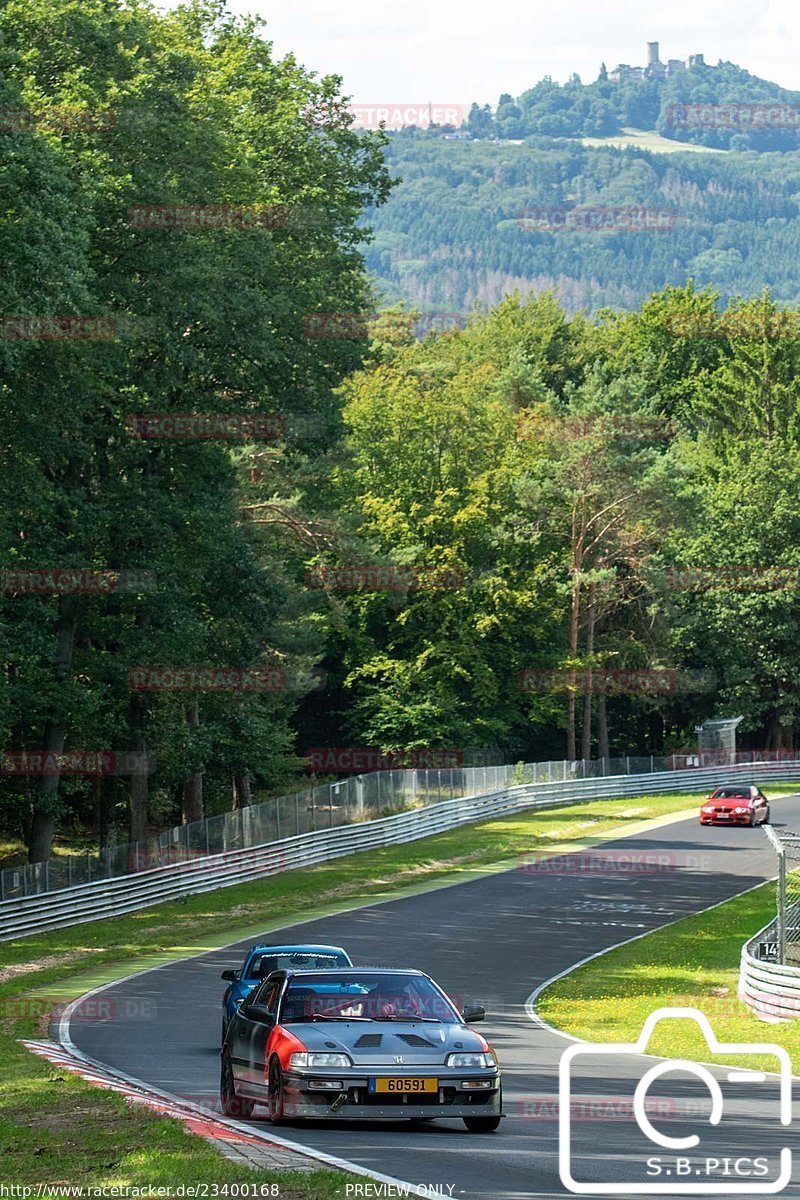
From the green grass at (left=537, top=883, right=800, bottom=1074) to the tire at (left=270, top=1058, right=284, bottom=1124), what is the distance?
25.4 ft

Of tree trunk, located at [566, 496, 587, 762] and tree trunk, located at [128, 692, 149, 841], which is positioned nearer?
tree trunk, located at [128, 692, 149, 841]

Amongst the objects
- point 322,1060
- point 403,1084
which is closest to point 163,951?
point 322,1060

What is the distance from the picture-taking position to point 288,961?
1959cm

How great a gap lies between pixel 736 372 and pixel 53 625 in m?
67.1

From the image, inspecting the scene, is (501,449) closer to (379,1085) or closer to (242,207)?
(242,207)

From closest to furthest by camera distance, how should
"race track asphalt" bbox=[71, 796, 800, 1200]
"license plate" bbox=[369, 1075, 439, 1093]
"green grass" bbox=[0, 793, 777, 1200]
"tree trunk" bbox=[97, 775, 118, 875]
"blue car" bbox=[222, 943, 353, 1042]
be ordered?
"green grass" bbox=[0, 793, 777, 1200], "race track asphalt" bbox=[71, 796, 800, 1200], "license plate" bbox=[369, 1075, 439, 1093], "blue car" bbox=[222, 943, 353, 1042], "tree trunk" bbox=[97, 775, 118, 875]

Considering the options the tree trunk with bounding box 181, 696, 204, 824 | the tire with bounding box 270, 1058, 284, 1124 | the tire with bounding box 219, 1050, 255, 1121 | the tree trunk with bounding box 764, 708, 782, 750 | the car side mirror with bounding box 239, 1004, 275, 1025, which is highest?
the car side mirror with bounding box 239, 1004, 275, 1025

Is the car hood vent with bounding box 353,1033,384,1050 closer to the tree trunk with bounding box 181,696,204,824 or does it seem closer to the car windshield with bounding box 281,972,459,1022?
the car windshield with bounding box 281,972,459,1022

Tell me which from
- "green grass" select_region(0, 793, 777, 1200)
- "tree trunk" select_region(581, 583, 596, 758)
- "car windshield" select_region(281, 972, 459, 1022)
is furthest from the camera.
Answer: "tree trunk" select_region(581, 583, 596, 758)

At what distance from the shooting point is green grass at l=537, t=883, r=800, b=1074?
22734 mm

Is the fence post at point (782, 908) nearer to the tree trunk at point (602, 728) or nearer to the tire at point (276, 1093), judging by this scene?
the tire at point (276, 1093)

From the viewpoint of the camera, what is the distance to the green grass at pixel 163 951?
10.9m

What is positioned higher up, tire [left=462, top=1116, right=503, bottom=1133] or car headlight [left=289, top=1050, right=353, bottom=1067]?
car headlight [left=289, top=1050, right=353, bottom=1067]

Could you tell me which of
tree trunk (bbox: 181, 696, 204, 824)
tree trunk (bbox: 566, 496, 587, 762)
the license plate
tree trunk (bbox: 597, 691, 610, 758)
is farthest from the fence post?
tree trunk (bbox: 597, 691, 610, 758)
